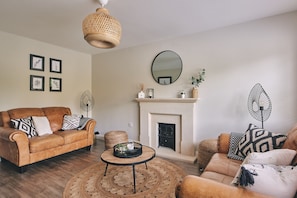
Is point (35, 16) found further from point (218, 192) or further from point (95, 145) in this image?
point (218, 192)

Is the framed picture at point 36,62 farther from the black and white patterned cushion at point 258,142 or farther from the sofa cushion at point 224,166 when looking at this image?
the black and white patterned cushion at point 258,142

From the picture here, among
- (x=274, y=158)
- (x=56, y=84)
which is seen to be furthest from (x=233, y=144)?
(x=56, y=84)

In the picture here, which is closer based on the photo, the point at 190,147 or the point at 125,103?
the point at 190,147

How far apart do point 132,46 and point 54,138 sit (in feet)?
8.76

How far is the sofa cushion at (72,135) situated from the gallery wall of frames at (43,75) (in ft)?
4.14

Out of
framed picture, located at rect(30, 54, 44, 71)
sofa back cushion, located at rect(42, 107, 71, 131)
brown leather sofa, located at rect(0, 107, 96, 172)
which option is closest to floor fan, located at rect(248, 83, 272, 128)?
brown leather sofa, located at rect(0, 107, 96, 172)

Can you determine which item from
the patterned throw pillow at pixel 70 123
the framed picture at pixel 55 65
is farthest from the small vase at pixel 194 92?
the framed picture at pixel 55 65

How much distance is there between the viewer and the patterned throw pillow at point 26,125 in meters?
2.82

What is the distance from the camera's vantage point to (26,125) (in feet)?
9.59

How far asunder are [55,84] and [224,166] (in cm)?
405

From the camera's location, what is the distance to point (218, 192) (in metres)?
1.05

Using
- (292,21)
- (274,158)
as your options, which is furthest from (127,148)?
(292,21)

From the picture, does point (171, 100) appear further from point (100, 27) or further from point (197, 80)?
point (100, 27)

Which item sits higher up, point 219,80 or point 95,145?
point 219,80
